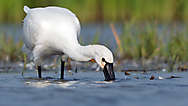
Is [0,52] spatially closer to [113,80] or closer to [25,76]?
[25,76]

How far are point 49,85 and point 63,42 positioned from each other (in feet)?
2.35

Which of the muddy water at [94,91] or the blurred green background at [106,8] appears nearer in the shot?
the muddy water at [94,91]

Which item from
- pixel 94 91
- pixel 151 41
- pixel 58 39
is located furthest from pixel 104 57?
pixel 151 41

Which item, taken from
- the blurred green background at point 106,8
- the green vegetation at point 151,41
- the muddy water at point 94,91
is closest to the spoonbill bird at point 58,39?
the muddy water at point 94,91

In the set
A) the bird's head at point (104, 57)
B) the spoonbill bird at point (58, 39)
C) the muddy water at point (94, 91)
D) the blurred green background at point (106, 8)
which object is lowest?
the muddy water at point (94, 91)

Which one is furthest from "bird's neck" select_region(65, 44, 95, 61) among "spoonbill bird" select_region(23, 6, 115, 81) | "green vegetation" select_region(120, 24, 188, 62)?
"green vegetation" select_region(120, 24, 188, 62)

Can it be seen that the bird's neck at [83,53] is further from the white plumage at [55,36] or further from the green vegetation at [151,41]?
the green vegetation at [151,41]

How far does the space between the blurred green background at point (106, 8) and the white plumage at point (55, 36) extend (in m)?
6.59

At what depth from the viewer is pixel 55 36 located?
666 cm

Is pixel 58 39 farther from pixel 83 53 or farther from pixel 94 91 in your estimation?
pixel 94 91

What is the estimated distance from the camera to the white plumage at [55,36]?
20.7ft

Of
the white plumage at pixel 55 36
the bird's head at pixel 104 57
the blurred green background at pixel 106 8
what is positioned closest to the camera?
the bird's head at pixel 104 57

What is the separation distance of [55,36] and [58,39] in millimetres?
65

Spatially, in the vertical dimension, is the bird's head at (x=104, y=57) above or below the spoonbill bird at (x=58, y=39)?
below
